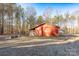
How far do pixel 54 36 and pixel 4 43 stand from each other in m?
0.41

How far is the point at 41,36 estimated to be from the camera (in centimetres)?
162

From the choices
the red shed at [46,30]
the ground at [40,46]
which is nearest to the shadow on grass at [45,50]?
the ground at [40,46]

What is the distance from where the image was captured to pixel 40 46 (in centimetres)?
161

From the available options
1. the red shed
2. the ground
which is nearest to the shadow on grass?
the ground

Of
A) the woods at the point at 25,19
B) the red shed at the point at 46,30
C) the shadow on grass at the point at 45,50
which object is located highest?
the woods at the point at 25,19

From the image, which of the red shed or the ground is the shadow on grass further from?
the red shed

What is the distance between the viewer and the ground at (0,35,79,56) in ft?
5.23

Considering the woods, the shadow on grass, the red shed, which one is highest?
the woods

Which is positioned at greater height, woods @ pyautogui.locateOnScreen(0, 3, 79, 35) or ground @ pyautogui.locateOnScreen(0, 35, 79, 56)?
woods @ pyautogui.locateOnScreen(0, 3, 79, 35)

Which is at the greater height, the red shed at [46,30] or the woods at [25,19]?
the woods at [25,19]

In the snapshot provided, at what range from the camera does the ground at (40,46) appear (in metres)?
1.59

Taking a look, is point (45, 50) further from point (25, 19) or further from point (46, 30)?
point (25, 19)

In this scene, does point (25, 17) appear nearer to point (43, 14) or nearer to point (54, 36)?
point (43, 14)

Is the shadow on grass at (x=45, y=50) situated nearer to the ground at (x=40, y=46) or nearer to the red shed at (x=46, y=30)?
the ground at (x=40, y=46)
